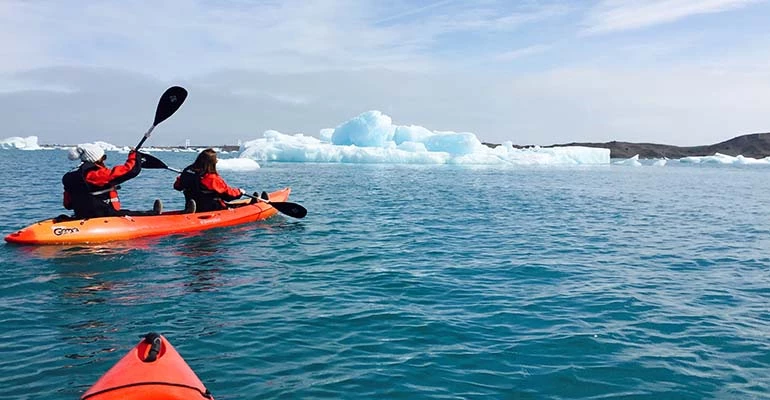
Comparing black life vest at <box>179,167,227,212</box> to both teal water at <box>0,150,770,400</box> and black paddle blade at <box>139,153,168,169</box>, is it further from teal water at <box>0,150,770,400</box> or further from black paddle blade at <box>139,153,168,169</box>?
teal water at <box>0,150,770,400</box>

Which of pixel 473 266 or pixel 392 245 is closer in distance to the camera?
pixel 473 266

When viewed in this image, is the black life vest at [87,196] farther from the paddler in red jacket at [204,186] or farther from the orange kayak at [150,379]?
the orange kayak at [150,379]

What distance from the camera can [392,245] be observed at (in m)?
10.4

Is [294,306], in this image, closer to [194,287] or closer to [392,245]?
[194,287]

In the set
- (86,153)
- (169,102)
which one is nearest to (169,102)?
(169,102)

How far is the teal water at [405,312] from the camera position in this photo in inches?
178

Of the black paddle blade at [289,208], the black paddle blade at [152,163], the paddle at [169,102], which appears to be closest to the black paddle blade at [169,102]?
the paddle at [169,102]

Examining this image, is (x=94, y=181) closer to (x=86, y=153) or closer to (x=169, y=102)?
(x=86, y=153)

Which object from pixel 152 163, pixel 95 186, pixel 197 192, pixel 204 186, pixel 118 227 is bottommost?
pixel 118 227

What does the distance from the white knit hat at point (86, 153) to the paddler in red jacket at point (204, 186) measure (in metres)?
2.05

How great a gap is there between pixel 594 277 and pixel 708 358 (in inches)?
119

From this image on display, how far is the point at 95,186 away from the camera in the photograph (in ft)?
31.4

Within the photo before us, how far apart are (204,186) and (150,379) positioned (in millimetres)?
8716

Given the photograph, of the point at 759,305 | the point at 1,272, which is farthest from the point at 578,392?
the point at 1,272
